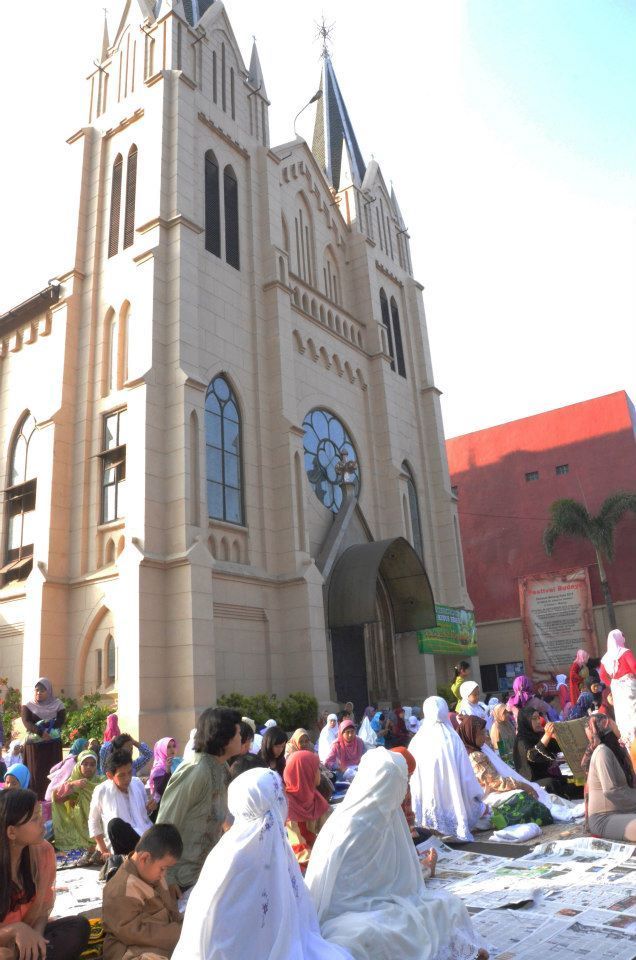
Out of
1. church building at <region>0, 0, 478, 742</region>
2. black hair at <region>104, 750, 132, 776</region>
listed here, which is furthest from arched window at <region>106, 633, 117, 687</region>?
black hair at <region>104, 750, 132, 776</region>

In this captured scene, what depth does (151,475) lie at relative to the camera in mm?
13852

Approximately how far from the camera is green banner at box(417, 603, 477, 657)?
1959cm

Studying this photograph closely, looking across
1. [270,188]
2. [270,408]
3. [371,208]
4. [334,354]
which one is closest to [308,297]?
[334,354]

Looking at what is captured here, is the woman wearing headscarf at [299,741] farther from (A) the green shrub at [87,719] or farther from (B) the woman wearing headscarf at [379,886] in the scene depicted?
(A) the green shrub at [87,719]

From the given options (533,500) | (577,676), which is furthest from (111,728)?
(533,500)

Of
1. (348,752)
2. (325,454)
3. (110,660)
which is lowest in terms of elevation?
(348,752)

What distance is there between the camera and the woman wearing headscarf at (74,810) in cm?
775

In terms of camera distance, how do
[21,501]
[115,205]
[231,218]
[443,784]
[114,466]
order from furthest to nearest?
[231,218] → [115,205] → [21,501] → [114,466] → [443,784]

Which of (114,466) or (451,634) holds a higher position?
(114,466)

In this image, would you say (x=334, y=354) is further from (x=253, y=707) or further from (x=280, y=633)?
(x=253, y=707)

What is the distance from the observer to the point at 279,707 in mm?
14305

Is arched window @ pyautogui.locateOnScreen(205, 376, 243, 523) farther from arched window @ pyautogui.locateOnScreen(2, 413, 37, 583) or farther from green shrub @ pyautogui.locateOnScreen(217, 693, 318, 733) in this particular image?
arched window @ pyautogui.locateOnScreen(2, 413, 37, 583)

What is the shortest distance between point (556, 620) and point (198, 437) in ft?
56.3

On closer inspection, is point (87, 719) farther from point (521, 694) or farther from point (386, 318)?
point (386, 318)
